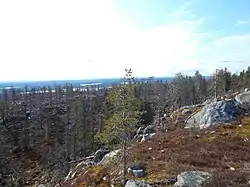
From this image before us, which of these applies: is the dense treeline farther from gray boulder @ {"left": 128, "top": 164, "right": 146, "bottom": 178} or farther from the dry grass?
gray boulder @ {"left": 128, "top": 164, "right": 146, "bottom": 178}

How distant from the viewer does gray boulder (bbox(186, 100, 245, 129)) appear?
148ft

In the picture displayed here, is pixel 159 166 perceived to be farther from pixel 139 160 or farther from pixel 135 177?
pixel 139 160

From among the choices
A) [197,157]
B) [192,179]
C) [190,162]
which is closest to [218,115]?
[197,157]

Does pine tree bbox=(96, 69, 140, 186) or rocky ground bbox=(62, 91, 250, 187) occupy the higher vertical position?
pine tree bbox=(96, 69, 140, 186)

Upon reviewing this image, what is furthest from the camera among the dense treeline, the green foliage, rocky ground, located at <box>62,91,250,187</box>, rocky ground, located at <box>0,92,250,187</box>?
the dense treeline

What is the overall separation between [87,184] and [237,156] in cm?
1227

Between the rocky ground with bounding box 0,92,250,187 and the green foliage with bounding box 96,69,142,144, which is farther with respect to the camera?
the green foliage with bounding box 96,69,142,144

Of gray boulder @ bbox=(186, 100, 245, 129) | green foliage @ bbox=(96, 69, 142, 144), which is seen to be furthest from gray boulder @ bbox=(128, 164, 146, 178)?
gray boulder @ bbox=(186, 100, 245, 129)

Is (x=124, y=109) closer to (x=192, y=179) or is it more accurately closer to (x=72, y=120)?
(x=192, y=179)

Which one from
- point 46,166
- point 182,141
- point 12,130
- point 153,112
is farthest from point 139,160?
point 12,130

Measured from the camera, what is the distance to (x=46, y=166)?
2997 inches

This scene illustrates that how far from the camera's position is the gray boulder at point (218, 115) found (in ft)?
148

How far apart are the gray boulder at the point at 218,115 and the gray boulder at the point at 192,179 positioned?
25964mm

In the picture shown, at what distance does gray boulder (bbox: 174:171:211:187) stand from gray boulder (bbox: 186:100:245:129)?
2596cm
